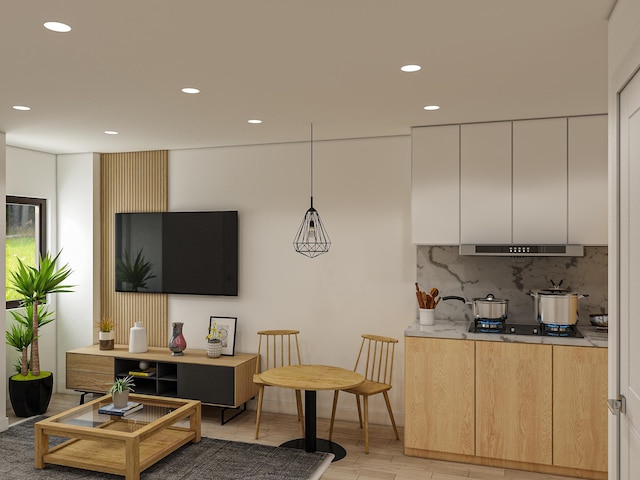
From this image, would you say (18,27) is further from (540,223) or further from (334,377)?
(540,223)

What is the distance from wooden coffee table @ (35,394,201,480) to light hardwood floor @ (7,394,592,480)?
1.78 feet

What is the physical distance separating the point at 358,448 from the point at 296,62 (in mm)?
3086

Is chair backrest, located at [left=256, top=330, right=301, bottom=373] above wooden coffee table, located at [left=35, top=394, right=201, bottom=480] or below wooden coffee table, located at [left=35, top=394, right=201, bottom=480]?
above


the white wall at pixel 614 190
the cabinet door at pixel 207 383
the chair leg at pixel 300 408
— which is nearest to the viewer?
the white wall at pixel 614 190

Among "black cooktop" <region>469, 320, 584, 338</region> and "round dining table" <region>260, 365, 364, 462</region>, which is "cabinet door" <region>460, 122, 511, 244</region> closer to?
"black cooktop" <region>469, 320, 584, 338</region>

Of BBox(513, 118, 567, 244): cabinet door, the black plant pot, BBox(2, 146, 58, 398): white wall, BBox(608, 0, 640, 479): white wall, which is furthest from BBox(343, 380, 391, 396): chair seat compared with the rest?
BBox(2, 146, 58, 398): white wall

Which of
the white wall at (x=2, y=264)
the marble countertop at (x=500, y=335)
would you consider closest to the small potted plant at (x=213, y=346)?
the white wall at (x=2, y=264)

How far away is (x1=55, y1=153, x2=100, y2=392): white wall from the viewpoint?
5.89 m

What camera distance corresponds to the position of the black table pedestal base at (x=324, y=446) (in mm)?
4344

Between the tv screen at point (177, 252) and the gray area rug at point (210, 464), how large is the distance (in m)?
1.60

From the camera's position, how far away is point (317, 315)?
5270 millimetres

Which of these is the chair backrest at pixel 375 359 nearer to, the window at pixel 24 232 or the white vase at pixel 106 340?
the white vase at pixel 106 340

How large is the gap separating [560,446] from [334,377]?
1.68 metres

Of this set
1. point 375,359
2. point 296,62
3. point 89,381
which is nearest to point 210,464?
point 375,359
